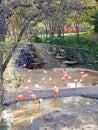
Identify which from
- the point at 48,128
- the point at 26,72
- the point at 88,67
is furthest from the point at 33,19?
the point at 88,67

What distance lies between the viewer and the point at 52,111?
579 inches

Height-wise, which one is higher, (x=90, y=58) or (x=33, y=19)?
(x=33, y=19)

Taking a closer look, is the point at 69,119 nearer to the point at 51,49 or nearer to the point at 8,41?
the point at 8,41

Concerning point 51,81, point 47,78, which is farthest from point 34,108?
point 47,78

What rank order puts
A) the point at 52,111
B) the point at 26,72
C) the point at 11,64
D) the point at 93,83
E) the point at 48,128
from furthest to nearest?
the point at 11,64 < the point at 26,72 < the point at 93,83 < the point at 52,111 < the point at 48,128

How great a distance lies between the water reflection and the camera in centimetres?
1365

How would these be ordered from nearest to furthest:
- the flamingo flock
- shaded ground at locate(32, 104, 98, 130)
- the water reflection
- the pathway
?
shaded ground at locate(32, 104, 98, 130), the water reflection, the flamingo flock, the pathway

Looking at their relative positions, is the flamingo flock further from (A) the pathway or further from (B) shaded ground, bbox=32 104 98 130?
(B) shaded ground, bbox=32 104 98 130

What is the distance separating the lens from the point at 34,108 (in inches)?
619

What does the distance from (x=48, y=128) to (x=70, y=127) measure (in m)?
0.79

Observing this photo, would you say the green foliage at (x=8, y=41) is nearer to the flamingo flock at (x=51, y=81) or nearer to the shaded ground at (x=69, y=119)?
the shaded ground at (x=69, y=119)

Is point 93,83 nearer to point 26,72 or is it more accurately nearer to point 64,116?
point 26,72

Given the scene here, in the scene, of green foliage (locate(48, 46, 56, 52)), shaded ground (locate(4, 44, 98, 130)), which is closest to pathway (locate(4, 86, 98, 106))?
shaded ground (locate(4, 44, 98, 130))

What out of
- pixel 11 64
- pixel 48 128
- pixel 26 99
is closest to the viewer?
pixel 48 128
